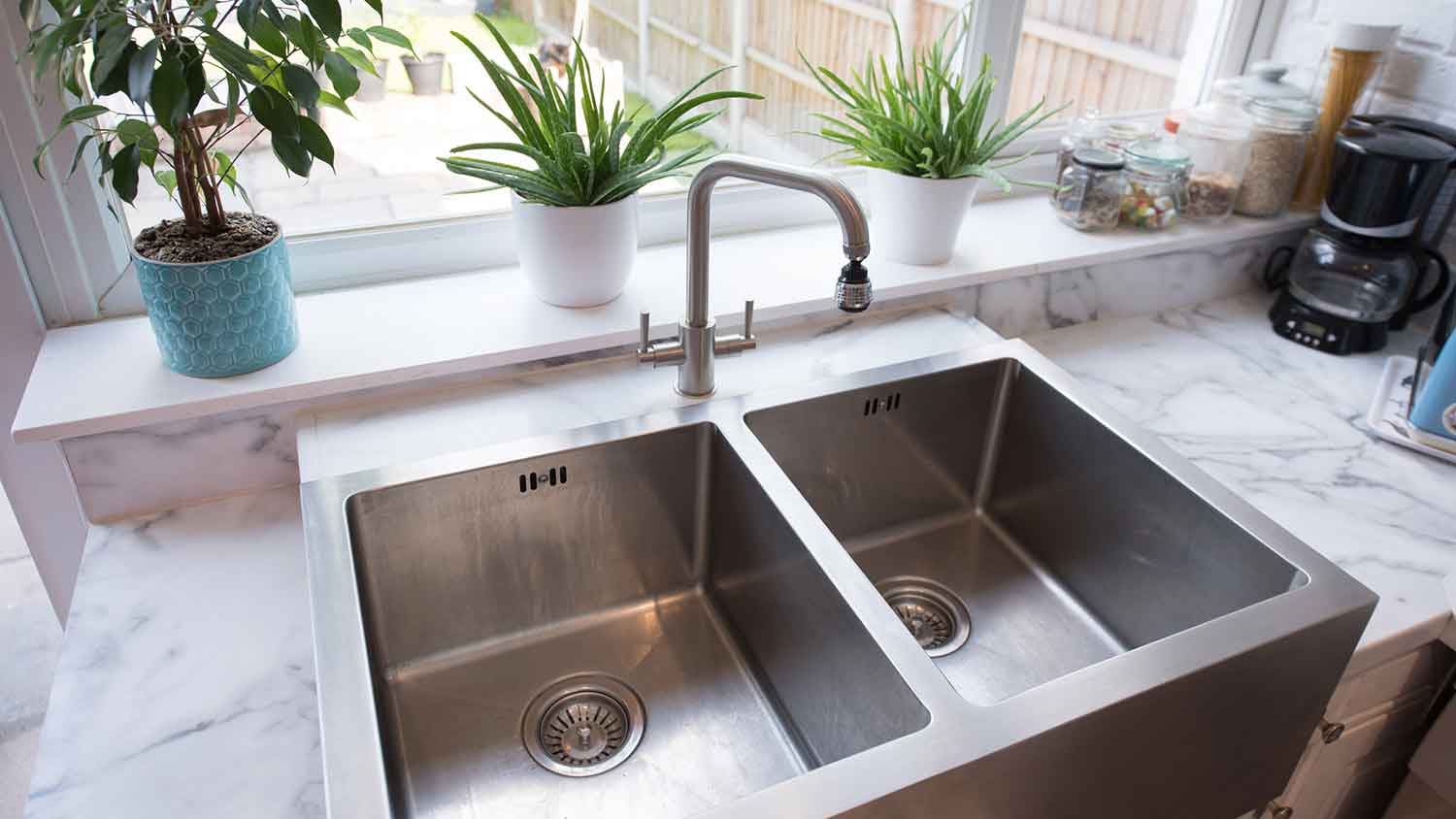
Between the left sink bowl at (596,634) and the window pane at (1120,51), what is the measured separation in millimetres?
1000

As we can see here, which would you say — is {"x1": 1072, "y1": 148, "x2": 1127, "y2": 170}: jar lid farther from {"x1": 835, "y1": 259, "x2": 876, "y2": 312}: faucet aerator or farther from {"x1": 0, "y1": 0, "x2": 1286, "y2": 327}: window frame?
A: {"x1": 835, "y1": 259, "x2": 876, "y2": 312}: faucet aerator

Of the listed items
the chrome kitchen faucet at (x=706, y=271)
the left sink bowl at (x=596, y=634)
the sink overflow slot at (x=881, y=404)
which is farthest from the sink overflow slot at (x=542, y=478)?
the sink overflow slot at (x=881, y=404)

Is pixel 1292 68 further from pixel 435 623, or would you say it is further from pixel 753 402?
pixel 435 623

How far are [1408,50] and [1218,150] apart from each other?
0.98 ft

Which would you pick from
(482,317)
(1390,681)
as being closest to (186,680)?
(482,317)

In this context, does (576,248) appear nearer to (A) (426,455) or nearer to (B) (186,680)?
(A) (426,455)

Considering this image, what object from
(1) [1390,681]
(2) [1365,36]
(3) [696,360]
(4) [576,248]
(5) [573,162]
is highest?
(2) [1365,36]

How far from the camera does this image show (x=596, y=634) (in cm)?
111

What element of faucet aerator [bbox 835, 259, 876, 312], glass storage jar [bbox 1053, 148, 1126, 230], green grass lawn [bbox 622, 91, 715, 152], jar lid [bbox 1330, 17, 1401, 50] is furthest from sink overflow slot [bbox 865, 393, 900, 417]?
jar lid [bbox 1330, 17, 1401, 50]

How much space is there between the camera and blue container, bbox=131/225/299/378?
3.12 ft

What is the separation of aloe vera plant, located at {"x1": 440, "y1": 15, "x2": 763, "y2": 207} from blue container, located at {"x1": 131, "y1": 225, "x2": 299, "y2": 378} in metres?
0.22

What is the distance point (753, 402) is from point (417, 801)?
1.75 feet

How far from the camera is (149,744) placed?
0.80 meters

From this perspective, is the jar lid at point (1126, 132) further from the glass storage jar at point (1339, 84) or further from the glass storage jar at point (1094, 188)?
the glass storage jar at point (1339, 84)
